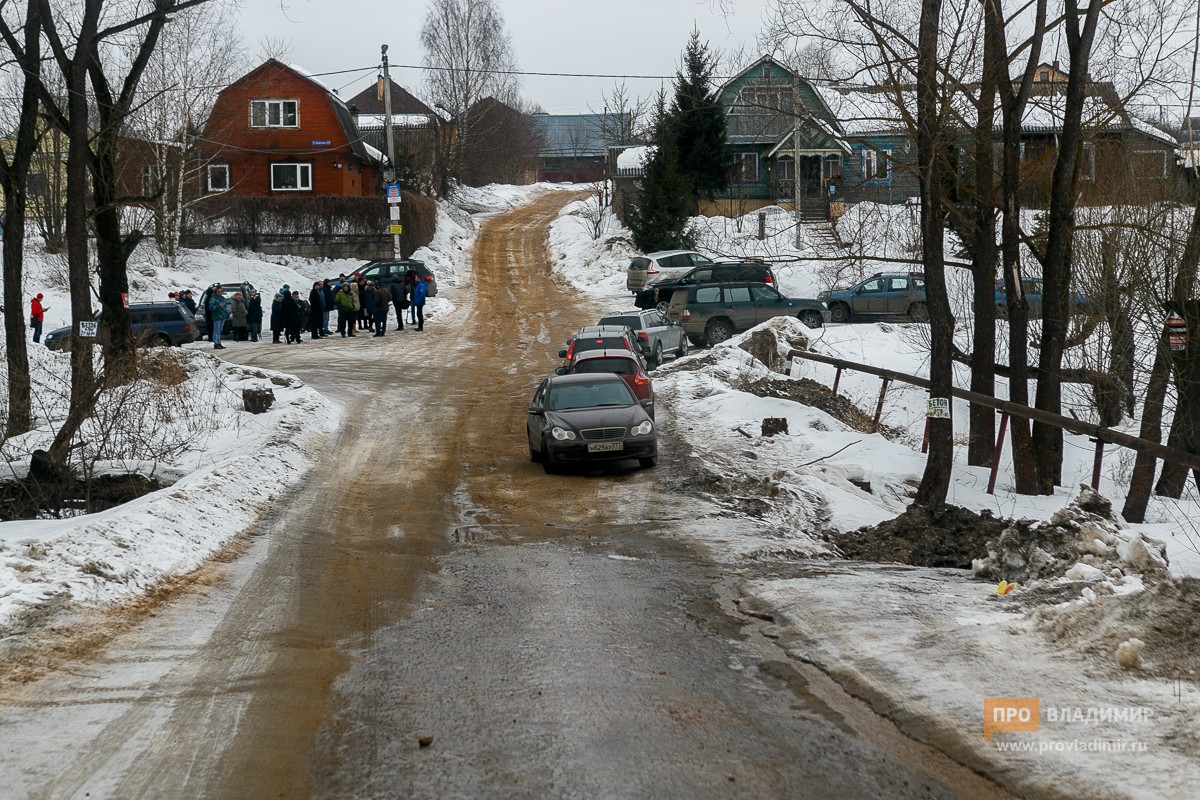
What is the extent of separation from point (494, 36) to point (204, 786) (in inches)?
3135

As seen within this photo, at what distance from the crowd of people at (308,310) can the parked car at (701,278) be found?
7.78m

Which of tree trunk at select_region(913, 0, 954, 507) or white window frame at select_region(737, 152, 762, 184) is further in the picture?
white window frame at select_region(737, 152, 762, 184)

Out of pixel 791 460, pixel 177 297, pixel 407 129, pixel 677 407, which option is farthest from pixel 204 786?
pixel 407 129

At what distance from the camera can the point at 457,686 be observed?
645 cm

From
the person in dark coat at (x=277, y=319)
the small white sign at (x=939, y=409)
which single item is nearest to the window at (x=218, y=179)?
the person in dark coat at (x=277, y=319)

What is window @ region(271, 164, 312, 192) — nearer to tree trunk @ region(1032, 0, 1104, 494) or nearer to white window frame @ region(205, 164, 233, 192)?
white window frame @ region(205, 164, 233, 192)

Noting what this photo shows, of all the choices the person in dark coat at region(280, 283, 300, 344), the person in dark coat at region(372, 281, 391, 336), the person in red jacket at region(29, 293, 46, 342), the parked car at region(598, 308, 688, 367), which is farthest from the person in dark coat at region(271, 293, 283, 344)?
the parked car at region(598, 308, 688, 367)

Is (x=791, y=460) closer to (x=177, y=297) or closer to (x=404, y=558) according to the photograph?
(x=404, y=558)

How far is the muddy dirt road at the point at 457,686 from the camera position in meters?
5.09

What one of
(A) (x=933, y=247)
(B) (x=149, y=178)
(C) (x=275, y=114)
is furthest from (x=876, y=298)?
(C) (x=275, y=114)

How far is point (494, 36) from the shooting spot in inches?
3123

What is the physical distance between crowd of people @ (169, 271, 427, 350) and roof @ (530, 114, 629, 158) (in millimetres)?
71863

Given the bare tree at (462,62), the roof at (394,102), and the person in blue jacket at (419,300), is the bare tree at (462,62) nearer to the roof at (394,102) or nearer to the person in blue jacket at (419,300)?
the roof at (394,102)

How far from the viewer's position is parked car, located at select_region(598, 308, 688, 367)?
1089 inches
